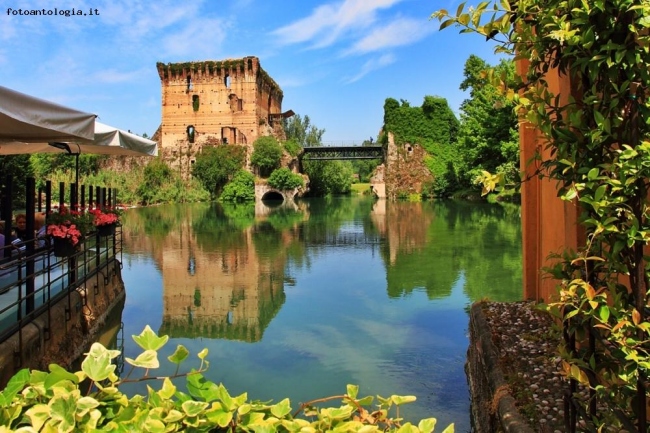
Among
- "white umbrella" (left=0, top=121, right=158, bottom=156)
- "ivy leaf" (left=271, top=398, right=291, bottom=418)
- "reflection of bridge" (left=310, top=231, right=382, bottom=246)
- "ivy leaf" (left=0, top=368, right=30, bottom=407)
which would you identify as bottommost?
"reflection of bridge" (left=310, top=231, right=382, bottom=246)

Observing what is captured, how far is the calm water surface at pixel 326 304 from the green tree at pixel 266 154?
29.0 metres

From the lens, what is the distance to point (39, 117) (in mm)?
4738

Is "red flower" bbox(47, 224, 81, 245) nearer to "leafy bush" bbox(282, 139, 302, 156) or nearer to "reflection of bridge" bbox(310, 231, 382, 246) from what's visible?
"reflection of bridge" bbox(310, 231, 382, 246)

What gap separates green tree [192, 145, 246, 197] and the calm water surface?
29.6m

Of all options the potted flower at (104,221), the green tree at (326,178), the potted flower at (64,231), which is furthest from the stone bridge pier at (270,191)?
the potted flower at (64,231)

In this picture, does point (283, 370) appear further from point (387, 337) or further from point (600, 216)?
point (600, 216)

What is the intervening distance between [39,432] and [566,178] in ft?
6.77

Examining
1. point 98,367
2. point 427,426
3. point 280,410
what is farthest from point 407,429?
point 98,367

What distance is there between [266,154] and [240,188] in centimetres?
401

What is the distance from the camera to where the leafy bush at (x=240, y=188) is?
157ft

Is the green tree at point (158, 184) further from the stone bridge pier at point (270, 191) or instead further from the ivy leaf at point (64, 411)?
the ivy leaf at point (64, 411)

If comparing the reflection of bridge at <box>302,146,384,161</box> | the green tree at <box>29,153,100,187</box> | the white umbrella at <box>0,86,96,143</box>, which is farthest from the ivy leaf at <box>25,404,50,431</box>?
the reflection of bridge at <box>302,146,384,161</box>

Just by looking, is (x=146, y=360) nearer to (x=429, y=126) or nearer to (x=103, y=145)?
(x=103, y=145)

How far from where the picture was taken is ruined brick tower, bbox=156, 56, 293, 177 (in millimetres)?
50219
